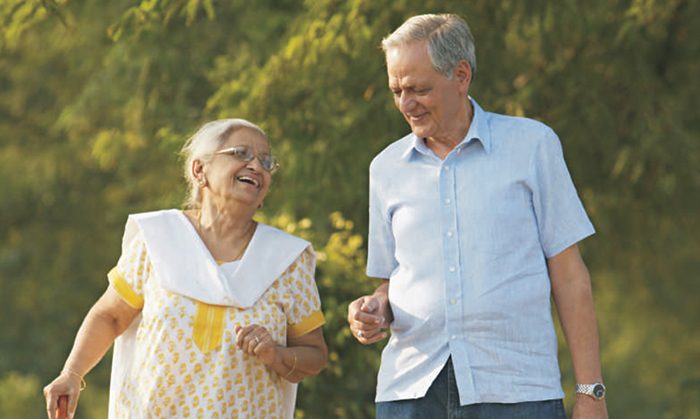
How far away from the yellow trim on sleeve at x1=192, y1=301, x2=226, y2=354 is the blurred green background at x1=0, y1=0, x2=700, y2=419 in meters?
1.92

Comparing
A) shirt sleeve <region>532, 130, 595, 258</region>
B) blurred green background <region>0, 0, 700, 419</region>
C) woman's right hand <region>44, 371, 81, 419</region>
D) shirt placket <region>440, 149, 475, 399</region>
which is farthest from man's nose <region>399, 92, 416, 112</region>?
blurred green background <region>0, 0, 700, 419</region>

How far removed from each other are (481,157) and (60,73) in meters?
9.44

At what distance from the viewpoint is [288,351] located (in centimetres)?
421

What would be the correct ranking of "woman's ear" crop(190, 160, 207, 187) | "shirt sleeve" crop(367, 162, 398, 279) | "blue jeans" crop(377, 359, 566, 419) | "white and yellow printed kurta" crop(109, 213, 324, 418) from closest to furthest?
1. "blue jeans" crop(377, 359, 566, 419)
2. "shirt sleeve" crop(367, 162, 398, 279)
3. "white and yellow printed kurta" crop(109, 213, 324, 418)
4. "woman's ear" crop(190, 160, 207, 187)

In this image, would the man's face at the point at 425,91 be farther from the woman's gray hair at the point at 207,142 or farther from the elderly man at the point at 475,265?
the woman's gray hair at the point at 207,142

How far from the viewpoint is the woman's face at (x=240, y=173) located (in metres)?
4.29

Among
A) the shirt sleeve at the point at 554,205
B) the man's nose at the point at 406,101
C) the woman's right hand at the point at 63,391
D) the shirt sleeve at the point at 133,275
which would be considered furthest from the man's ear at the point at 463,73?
the woman's right hand at the point at 63,391

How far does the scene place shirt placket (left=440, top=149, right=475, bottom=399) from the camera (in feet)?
12.3

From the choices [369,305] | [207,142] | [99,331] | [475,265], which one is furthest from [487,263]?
[99,331]

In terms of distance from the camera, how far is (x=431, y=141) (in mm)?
3938

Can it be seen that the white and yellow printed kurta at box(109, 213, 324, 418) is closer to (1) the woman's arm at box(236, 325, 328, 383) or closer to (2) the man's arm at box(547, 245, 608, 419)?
(1) the woman's arm at box(236, 325, 328, 383)

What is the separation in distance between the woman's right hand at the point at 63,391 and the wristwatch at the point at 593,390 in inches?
60.1

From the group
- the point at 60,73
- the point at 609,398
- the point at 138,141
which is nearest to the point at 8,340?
the point at 60,73

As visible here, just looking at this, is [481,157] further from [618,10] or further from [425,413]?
[618,10]
